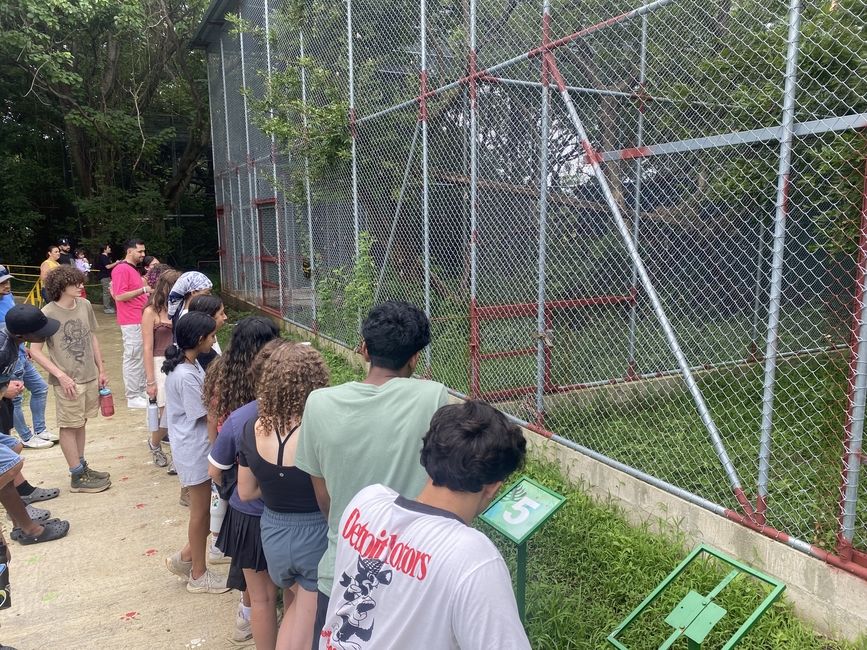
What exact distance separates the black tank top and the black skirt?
0.31m

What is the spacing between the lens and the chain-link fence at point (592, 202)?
4.29 m

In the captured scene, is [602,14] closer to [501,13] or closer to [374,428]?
[501,13]

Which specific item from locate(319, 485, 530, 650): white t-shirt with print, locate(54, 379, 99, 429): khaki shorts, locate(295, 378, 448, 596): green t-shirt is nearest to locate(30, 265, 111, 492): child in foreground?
locate(54, 379, 99, 429): khaki shorts

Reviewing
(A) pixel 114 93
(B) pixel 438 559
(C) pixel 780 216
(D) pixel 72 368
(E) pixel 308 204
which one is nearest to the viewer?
(B) pixel 438 559

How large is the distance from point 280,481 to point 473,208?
9.75 ft

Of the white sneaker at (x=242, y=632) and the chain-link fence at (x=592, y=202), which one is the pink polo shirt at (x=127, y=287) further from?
the white sneaker at (x=242, y=632)

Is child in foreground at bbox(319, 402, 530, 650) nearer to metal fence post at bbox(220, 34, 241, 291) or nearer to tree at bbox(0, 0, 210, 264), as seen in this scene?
metal fence post at bbox(220, 34, 241, 291)

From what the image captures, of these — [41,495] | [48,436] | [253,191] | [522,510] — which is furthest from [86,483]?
[253,191]

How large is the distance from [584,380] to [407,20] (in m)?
4.02

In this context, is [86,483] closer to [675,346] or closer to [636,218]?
[675,346]

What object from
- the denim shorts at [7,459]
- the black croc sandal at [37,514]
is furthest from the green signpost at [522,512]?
the black croc sandal at [37,514]

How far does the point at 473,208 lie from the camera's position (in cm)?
472

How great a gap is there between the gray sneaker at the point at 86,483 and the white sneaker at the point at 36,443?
50.6 inches

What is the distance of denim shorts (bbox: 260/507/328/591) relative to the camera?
91.8 inches
